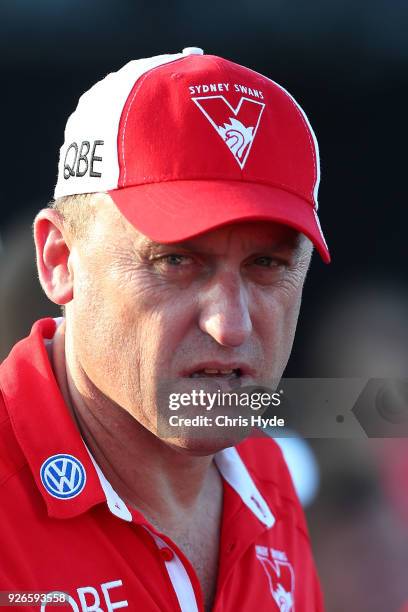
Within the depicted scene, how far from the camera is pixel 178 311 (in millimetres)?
1380

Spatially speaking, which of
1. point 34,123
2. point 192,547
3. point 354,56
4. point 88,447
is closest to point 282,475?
point 192,547

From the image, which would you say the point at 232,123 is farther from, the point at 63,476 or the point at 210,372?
the point at 63,476

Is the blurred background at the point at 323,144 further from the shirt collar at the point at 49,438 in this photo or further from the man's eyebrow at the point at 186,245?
the man's eyebrow at the point at 186,245

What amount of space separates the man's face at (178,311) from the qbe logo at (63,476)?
128mm

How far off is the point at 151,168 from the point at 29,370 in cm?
43

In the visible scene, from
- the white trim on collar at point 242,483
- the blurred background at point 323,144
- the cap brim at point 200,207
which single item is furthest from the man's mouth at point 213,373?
the blurred background at point 323,144

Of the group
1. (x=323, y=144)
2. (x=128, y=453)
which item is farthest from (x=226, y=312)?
(x=323, y=144)

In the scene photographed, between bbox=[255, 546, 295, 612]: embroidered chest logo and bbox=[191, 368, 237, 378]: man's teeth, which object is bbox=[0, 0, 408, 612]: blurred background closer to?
bbox=[255, 546, 295, 612]: embroidered chest logo

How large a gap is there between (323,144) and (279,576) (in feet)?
7.85

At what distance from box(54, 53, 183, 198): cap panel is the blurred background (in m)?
1.49

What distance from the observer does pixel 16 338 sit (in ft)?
9.65

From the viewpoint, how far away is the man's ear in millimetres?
1553

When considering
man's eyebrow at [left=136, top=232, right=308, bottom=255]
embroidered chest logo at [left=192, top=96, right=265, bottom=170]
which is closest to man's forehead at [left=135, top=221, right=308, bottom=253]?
man's eyebrow at [left=136, top=232, right=308, bottom=255]

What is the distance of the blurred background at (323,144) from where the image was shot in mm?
3154
